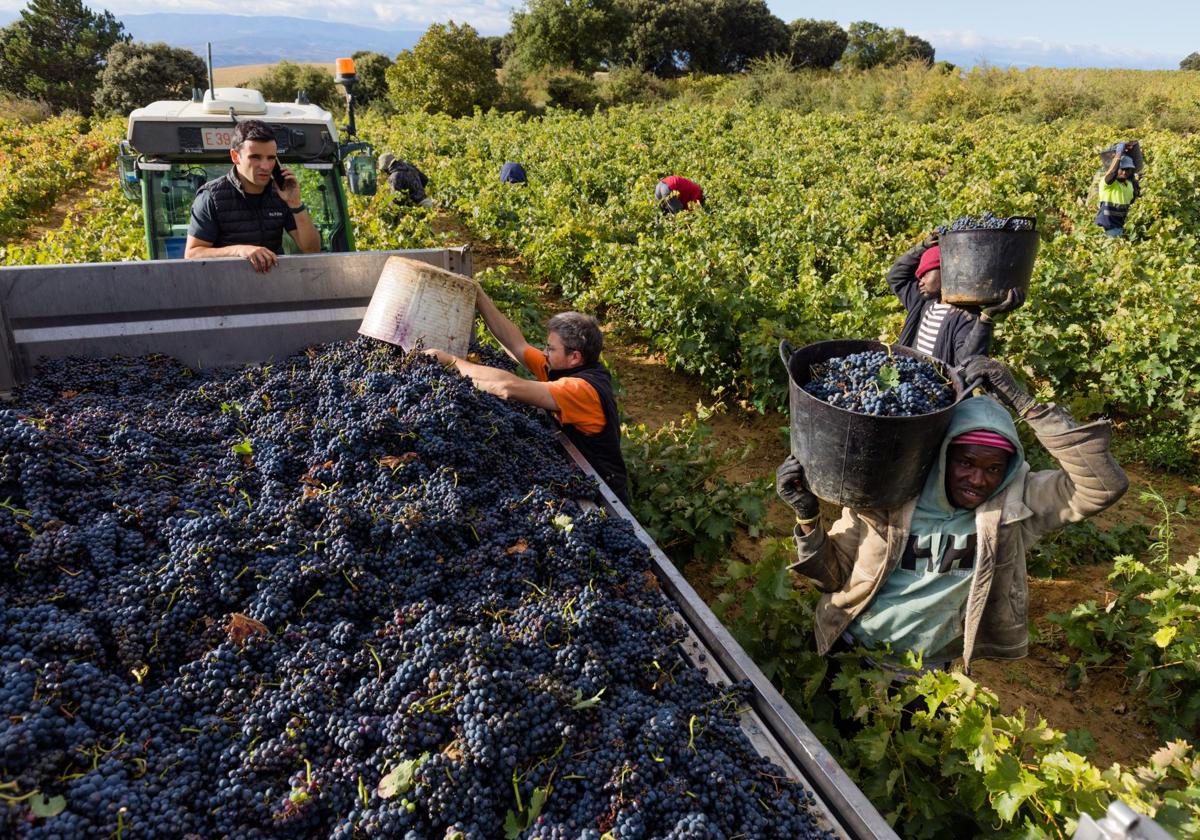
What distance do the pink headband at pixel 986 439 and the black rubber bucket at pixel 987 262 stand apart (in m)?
1.96

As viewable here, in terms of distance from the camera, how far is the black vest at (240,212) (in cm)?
433

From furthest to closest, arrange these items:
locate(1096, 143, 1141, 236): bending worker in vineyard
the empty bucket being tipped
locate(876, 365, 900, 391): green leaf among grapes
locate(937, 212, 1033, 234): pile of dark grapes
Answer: locate(1096, 143, 1141, 236): bending worker in vineyard < locate(937, 212, 1033, 234): pile of dark grapes < the empty bucket being tipped < locate(876, 365, 900, 391): green leaf among grapes

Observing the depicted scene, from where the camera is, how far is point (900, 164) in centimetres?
1430

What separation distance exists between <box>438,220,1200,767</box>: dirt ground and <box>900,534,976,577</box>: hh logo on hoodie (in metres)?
1.25

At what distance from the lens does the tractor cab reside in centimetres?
467

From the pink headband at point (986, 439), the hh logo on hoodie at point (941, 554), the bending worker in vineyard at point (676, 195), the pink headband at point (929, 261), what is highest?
the bending worker in vineyard at point (676, 195)

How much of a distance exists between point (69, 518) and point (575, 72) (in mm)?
43397

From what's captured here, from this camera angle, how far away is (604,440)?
11.0 ft

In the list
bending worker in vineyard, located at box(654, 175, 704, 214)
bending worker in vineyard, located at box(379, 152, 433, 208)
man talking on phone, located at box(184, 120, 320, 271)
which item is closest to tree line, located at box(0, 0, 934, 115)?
bending worker in vineyard, located at box(379, 152, 433, 208)

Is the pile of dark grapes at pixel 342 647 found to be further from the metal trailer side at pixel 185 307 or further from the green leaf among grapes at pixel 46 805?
the metal trailer side at pixel 185 307

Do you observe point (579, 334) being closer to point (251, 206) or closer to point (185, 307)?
point (185, 307)

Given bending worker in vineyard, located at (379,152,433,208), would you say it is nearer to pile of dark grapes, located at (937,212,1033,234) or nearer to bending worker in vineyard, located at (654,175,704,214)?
bending worker in vineyard, located at (654,175,704,214)

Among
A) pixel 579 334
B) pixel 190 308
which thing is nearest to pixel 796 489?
pixel 579 334

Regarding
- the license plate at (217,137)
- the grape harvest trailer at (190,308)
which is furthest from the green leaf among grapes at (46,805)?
the license plate at (217,137)
